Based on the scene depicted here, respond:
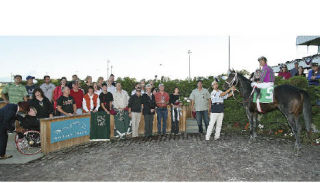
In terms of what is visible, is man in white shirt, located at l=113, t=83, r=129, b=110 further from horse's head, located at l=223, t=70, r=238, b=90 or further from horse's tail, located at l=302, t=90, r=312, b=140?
horse's tail, located at l=302, t=90, r=312, b=140

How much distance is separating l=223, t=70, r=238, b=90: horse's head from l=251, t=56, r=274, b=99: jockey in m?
0.76

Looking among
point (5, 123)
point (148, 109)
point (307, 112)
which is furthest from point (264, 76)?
point (5, 123)

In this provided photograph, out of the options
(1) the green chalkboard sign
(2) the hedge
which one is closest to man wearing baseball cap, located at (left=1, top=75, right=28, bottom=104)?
(1) the green chalkboard sign

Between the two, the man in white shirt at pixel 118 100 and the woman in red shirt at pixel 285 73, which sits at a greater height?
the woman in red shirt at pixel 285 73

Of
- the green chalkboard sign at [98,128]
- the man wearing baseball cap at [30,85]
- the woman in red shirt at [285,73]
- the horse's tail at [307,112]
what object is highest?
the woman in red shirt at [285,73]

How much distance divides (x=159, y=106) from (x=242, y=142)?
349 cm

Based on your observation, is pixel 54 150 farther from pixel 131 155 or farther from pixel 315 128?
pixel 315 128

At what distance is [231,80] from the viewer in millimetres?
8164

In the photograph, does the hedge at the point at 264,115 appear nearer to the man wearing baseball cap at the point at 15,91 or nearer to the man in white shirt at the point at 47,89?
the man in white shirt at the point at 47,89

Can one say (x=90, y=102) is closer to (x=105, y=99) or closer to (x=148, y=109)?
(x=105, y=99)

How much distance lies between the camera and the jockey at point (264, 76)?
293 inches

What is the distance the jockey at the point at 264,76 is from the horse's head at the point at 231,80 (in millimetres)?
760

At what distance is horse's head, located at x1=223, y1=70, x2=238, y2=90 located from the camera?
8156 millimetres

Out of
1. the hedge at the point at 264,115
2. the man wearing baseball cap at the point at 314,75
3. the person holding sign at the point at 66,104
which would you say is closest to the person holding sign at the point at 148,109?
the person holding sign at the point at 66,104
